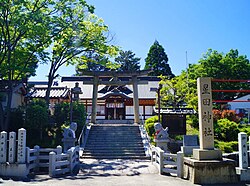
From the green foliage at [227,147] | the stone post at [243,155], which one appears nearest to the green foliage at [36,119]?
the green foliage at [227,147]

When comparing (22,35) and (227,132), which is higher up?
(22,35)

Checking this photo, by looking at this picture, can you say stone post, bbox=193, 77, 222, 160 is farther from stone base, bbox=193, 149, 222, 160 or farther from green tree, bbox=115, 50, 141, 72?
green tree, bbox=115, 50, 141, 72

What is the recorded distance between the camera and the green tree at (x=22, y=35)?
15852 mm

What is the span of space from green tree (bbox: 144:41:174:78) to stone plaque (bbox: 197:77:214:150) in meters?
42.8

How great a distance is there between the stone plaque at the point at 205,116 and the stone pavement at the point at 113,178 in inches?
62.1

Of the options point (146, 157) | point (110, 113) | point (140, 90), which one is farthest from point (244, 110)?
point (146, 157)

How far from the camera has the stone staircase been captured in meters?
15.5

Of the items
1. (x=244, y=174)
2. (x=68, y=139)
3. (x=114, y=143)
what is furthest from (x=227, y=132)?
(x=68, y=139)

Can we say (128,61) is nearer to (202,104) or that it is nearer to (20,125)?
(20,125)

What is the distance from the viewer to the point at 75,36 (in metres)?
19.9

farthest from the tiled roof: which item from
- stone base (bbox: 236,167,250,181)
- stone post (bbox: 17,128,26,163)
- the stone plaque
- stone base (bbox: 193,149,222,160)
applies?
stone base (bbox: 236,167,250,181)

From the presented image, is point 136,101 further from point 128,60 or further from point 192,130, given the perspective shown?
point 128,60

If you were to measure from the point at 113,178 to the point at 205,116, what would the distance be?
4158mm

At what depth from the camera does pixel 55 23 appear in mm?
17266
